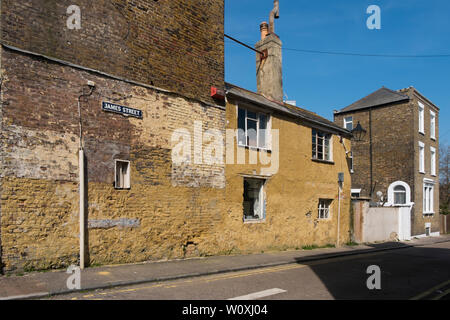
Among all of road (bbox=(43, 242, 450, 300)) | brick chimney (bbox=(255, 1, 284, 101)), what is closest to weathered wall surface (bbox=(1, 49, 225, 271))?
road (bbox=(43, 242, 450, 300))

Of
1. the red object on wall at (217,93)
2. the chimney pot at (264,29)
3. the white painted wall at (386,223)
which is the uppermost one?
the chimney pot at (264,29)

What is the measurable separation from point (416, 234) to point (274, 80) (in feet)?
54.9

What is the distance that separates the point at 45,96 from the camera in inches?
338

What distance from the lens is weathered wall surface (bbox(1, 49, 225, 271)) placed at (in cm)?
806

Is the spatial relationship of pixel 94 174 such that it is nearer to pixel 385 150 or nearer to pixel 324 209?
pixel 324 209

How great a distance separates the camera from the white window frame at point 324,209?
56.4 feet

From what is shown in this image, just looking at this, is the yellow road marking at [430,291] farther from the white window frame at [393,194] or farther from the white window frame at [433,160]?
the white window frame at [433,160]

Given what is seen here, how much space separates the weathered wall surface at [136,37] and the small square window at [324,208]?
7.94 m

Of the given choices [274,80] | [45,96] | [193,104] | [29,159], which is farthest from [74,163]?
[274,80]

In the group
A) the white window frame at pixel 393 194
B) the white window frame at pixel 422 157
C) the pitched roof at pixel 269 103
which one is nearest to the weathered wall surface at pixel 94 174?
the pitched roof at pixel 269 103

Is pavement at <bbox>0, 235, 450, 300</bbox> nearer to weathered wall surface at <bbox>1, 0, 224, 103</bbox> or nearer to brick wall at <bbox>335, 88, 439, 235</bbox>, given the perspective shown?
weathered wall surface at <bbox>1, 0, 224, 103</bbox>

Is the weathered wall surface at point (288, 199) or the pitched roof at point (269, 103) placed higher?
the pitched roof at point (269, 103)

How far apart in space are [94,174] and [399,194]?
75.8ft

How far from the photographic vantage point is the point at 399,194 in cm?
2631
